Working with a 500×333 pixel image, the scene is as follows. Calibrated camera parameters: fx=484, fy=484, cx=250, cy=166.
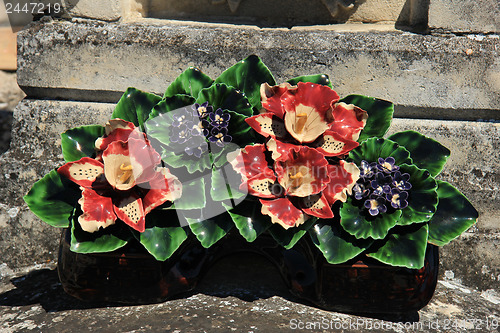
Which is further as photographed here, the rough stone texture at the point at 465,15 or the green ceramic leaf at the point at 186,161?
the rough stone texture at the point at 465,15

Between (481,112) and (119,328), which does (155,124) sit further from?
(481,112)

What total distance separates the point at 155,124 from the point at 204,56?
0.35 metres

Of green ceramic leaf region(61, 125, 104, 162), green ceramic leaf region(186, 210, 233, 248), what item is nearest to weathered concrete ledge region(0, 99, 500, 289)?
green ceramic leaf region(61, 125, 104, 162)

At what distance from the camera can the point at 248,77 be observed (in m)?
1.32

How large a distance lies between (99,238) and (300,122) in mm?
580

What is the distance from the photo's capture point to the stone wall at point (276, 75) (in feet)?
4.80

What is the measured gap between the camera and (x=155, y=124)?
126cm

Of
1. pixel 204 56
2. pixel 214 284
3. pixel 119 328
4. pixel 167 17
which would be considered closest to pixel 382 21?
pixel 204 56

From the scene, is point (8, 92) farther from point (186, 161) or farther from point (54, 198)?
point (186, 161)

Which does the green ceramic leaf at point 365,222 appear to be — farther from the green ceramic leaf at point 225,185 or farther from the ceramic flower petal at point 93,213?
the ceramic flower petal at point 93,213

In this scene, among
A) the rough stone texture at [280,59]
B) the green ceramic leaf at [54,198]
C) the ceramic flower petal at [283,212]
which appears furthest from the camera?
the rough stone texture at [280,59]

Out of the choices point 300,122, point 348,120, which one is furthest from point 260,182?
point 348,120

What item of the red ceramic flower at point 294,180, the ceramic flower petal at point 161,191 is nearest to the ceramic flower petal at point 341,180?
the red ceramic flower at point 294,180

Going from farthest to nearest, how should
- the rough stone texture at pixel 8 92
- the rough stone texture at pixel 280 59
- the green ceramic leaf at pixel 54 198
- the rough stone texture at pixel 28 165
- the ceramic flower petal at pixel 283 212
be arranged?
the rough stone texture at pixel 8 92 < the rough stone texture at pixel 28 165 < the rough stone texture at pixel 280 59 < the green ceramic leaf at pixel 54 198 < the ceramic flower petal at pixel 283 212
